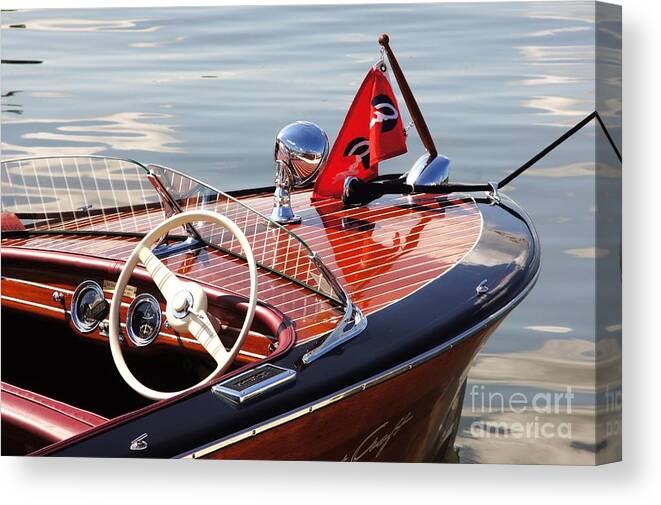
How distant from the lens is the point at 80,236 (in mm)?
4332

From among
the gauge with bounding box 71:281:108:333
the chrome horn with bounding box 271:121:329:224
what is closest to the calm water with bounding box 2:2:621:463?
the chrome horn with bounding box 271:121:329:224

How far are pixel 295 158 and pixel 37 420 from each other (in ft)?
4.75

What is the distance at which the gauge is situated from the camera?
152 inches

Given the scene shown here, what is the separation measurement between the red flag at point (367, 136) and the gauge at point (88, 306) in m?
1.07

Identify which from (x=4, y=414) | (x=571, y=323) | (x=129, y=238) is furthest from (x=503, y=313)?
(x=4, y=414)

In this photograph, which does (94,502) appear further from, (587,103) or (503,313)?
(587,103)

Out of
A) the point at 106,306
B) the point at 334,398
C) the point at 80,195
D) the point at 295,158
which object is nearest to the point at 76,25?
the point at 80,195

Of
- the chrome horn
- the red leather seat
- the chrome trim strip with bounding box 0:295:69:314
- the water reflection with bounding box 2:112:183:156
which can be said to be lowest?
the red leather seat

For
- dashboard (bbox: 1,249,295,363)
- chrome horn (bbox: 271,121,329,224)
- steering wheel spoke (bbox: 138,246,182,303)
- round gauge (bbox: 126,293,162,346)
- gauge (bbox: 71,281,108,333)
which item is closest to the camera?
steering wheel spoke (bbox: 138,246,182,303)

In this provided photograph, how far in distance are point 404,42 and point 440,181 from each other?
560mm

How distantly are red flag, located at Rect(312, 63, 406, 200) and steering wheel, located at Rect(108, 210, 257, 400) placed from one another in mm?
1120

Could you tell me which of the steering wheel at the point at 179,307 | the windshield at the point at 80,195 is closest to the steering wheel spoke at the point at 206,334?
the steering wheel at the point at 179,307

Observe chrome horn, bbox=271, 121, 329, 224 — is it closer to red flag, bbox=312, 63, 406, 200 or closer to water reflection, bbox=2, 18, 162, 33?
red flag, bbox=312, 63, 406, 200

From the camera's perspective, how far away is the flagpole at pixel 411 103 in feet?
14.1
